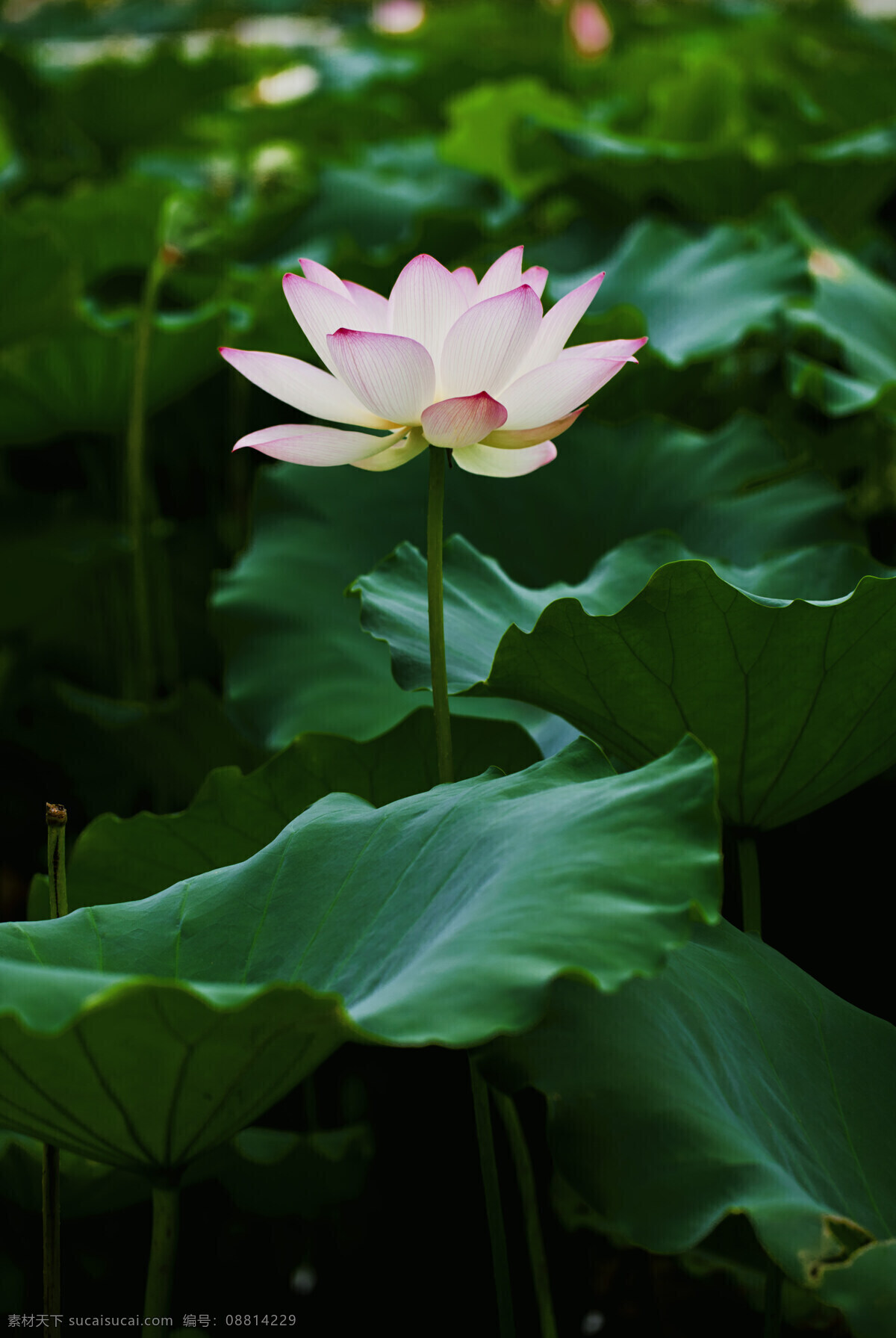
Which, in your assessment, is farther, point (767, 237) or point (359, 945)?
point (767, 237)

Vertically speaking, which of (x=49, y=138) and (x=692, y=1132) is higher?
(x=49, y=138)

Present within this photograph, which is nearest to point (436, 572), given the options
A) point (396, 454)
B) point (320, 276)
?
point (396, 454)

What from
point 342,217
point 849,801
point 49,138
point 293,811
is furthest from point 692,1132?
point 49,138

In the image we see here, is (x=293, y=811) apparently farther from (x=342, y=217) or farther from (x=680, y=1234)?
(x=342, y=217)

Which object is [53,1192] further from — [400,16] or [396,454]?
[400,16]

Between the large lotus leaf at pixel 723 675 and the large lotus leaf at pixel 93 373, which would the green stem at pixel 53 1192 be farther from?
the large lotus leaf at pixel 93 373

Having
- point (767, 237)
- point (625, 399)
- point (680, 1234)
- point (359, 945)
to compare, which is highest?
point (767, 237)

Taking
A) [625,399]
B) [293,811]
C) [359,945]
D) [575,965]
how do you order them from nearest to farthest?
1. [575,965]
2. [359,945]
3. [293,811]
4. [625,399]

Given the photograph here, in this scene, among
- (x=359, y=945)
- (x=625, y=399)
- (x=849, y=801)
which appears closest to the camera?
(x=359, y=945)
